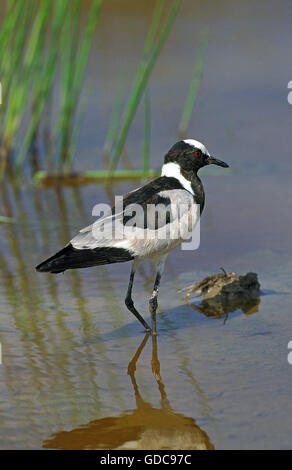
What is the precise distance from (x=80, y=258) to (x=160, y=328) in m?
0.70

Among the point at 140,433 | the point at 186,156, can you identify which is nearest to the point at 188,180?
the point at 186,156

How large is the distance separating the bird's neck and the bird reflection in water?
1650mm

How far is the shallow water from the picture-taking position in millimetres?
3623

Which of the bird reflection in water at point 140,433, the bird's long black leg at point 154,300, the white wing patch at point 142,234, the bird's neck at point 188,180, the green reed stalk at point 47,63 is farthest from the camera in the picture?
the green reed stalk at point 47,63

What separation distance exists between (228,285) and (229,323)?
0.43 m

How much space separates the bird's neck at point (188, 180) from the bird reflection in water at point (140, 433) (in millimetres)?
1650

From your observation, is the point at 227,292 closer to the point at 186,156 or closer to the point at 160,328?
the point at 160,328

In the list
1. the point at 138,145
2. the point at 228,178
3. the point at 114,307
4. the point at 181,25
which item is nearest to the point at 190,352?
the point at 114,307

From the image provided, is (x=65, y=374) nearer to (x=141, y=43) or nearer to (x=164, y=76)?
(x=164, y=76)

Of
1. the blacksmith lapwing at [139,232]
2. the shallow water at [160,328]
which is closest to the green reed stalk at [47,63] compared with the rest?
the shallow water at [160,328]

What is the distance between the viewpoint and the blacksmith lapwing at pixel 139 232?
14.8 ft

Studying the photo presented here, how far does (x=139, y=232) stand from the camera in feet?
15.2

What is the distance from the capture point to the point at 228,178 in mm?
8031

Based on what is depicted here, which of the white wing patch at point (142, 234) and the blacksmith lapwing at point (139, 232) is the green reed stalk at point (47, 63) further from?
the white wing patch at point (142, 234)
